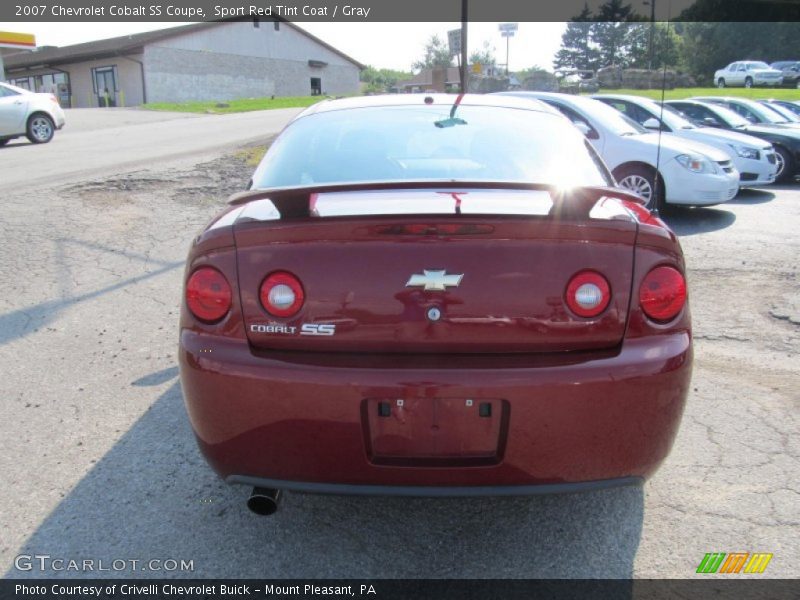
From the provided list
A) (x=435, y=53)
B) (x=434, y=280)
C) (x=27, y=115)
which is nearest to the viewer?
(x=434, y=280)

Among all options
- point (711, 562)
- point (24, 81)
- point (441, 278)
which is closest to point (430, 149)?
point (441, 278)

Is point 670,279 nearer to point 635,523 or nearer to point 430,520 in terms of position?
point 635,523

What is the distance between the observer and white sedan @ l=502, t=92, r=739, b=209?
8.59 metres

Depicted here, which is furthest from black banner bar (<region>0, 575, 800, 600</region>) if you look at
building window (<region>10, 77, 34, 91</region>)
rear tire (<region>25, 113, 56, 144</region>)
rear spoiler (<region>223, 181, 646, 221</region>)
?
building window (<region>10, 77, 34, 91</region>)

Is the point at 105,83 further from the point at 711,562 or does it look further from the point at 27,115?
the point at 711,562

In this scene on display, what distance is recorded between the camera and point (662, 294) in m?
2.20

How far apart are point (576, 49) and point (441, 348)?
103m

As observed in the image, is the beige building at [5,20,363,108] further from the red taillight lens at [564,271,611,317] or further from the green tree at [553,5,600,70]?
the red taillight lens at [564,271,611,317]

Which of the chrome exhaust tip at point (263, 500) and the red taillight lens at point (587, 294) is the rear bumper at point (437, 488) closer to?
the chrome exhaust tip at point (263, 500)

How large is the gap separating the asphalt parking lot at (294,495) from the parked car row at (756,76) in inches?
1804

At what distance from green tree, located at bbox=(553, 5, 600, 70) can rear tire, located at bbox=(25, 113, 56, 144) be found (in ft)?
270

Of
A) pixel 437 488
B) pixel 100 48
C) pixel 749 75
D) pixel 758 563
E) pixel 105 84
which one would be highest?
pixel 100 48

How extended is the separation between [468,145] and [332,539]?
184 cm

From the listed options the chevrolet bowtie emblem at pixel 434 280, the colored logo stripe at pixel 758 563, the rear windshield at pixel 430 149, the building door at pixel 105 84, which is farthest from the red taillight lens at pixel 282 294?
the building door at pixel 105 84
